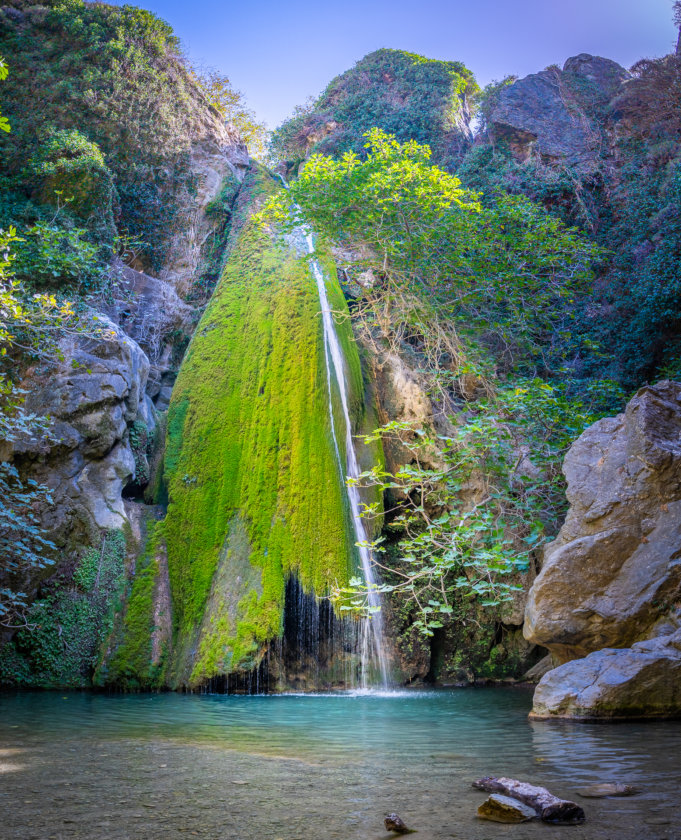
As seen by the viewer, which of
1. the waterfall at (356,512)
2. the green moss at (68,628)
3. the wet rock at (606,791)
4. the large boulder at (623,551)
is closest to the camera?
the wet rock at (606,791)

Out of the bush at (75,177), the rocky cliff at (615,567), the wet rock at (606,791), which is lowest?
the wet rock at (606,791)

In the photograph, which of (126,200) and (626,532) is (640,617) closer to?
(626,532)

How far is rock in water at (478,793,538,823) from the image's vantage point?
2.21m

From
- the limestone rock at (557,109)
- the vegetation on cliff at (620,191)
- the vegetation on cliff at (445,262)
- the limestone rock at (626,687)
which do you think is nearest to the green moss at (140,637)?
the vegetation on cliff at (445,262)

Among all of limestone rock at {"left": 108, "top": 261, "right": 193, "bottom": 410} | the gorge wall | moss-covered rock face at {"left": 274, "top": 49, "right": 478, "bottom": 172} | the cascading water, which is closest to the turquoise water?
the gorge wall

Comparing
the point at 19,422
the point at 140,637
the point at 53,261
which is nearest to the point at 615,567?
the point at 140,637

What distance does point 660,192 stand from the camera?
13.5 meters

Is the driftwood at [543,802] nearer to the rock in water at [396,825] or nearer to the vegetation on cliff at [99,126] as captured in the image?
the rock in water at [396,825]

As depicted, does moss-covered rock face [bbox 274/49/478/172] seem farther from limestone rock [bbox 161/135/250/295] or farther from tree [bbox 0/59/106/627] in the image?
tree [bbox 0/59/106/627]

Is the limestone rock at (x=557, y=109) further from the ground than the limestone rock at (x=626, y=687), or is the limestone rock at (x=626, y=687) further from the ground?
the limestone rock at (x=557, y=109)

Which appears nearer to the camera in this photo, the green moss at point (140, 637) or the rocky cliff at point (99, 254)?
the green moss at point (140, 637)

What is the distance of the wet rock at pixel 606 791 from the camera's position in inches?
99.2

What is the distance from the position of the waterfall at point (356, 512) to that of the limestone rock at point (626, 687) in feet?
7.20

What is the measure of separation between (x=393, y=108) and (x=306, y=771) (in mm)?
21457
